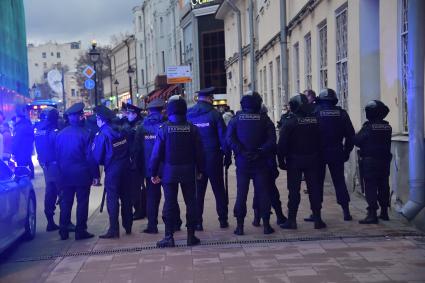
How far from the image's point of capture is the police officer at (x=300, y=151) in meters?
8.51

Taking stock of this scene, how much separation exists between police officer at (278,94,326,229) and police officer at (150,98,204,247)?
1.40 meters

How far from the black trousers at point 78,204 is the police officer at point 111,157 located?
1.06 feet

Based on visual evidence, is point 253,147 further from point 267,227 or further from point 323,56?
point 323,56

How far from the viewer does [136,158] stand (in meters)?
8.95

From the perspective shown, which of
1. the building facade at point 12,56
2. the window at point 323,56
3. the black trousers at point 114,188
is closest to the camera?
the black trousers at point 114,188

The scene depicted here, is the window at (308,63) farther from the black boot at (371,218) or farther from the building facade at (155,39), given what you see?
the building facade at (155,39)

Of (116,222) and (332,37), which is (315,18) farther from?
(116,222)

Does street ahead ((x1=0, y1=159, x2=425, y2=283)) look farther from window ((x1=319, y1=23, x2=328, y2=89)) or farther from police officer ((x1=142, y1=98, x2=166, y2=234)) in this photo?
window ((x1=319, y1=23, x2=328, y2=89))

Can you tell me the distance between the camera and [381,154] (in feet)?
28.2

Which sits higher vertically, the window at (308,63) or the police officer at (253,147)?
the window at (308,63)

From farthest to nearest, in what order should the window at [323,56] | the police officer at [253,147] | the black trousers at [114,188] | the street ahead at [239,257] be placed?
the window at [323,56]
the black trousers at [114,188]
the police officer at [253,147]
the street ahead at [239,257]

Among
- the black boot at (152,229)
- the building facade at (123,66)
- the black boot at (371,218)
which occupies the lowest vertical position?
the black boot at (152,229)

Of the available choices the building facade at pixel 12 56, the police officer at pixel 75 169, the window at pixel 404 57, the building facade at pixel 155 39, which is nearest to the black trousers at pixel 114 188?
the police officer at pixel 75 169

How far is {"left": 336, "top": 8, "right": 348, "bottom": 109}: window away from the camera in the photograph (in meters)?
13.2
